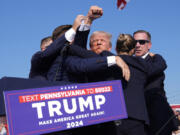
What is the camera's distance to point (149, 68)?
9.49ft

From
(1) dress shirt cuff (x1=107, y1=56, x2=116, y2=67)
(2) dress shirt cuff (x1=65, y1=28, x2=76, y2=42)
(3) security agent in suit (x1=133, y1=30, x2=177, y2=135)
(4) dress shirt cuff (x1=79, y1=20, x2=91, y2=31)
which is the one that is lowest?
(3) security agent in suit (x1=133, y1=30, x2=177, y2=135)

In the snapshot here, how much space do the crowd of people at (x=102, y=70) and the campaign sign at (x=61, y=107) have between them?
0.13 metres

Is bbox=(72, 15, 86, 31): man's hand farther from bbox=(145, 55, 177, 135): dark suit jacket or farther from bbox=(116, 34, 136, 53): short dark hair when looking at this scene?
bbox=(145, 55, 177, 135): dark suit jacket

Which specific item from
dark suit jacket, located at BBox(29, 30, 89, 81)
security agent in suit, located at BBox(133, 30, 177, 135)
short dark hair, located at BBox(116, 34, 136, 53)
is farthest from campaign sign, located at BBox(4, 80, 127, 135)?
security agent in suit, located at BBox(133, 30, 177, 135)

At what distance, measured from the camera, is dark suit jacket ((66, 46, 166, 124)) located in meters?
2.39

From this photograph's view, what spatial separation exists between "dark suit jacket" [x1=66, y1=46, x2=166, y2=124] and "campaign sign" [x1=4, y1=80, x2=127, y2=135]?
24cm

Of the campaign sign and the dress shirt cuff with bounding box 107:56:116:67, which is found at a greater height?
the dress shirt cuff with bounding box 107:56:116:67

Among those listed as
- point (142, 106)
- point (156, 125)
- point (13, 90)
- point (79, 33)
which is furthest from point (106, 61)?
point (156, 125)

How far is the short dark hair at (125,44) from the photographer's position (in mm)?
2949

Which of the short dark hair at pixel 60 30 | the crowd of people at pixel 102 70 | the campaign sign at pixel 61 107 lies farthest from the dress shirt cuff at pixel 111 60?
the short dark hair at pixel 60 30

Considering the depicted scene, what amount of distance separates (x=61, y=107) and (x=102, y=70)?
0.52 meters

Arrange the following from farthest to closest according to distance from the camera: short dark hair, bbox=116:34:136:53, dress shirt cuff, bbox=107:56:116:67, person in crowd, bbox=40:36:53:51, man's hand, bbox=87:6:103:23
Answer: person in crowd, bbox=40:36:53:51 < short dark hair, bbox=116:34:136:53 < man's hand, bbox=87:6:103:23 < dress shirt cuff, bbox=107:56:116:67

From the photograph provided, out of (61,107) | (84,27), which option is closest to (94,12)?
(84,27)

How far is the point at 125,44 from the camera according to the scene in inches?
116
